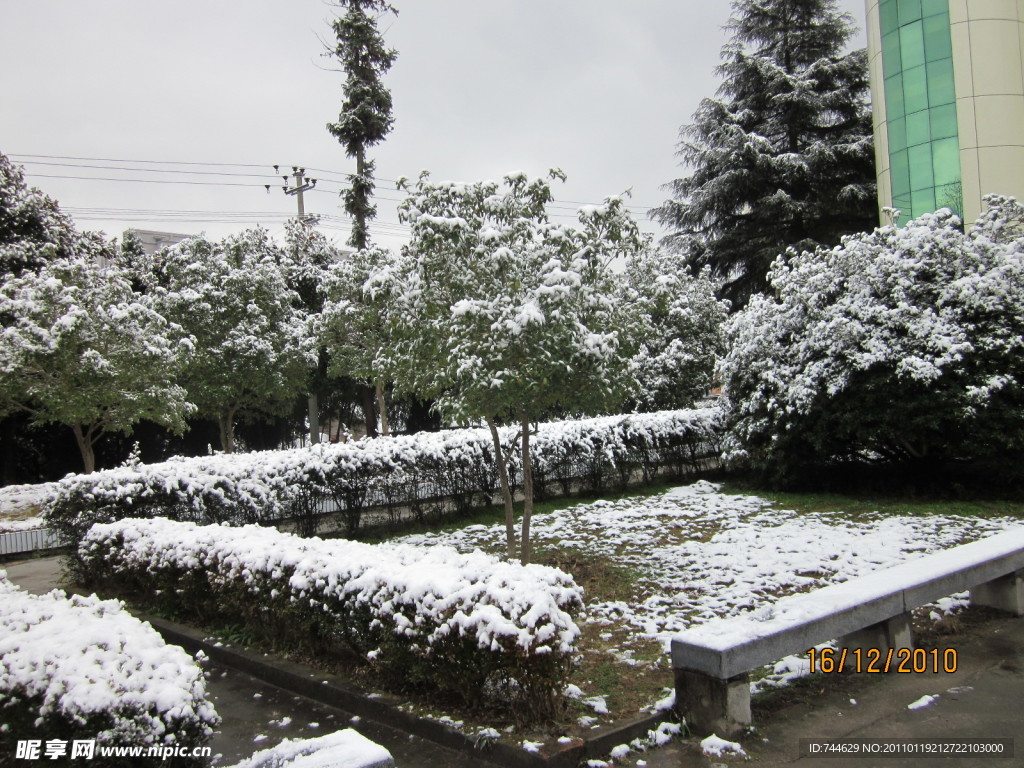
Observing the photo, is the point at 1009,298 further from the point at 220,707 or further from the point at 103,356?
the point at 103,356

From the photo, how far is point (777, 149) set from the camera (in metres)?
27.7

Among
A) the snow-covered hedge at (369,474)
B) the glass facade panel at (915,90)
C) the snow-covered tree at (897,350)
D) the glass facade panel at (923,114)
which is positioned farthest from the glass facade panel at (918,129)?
the snow-covered hedge at (369,474)

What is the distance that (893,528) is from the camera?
8.91 metres

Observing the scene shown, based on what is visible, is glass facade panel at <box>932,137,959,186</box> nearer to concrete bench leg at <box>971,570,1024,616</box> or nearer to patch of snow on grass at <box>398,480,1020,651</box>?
patch of snow on grass at <box>398,480,1020,651</box>

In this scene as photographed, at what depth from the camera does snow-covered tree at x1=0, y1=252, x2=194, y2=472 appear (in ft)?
45.9

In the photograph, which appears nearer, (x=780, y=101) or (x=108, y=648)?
(x=108, y=648)

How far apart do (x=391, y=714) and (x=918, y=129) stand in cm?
2893

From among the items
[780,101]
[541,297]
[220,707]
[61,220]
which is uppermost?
[780,101]

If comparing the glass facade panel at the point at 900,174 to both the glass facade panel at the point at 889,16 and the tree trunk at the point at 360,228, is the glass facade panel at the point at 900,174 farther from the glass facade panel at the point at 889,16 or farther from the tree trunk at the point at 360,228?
the tree trunk at the point at 360,228

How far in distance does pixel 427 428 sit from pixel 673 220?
12.5m

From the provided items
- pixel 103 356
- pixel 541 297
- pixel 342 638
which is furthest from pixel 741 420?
pixel 103 356

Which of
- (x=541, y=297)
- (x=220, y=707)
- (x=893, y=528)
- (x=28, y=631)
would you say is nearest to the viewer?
(x=28, y=631)

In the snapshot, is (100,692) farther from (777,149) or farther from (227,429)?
(777,149)
